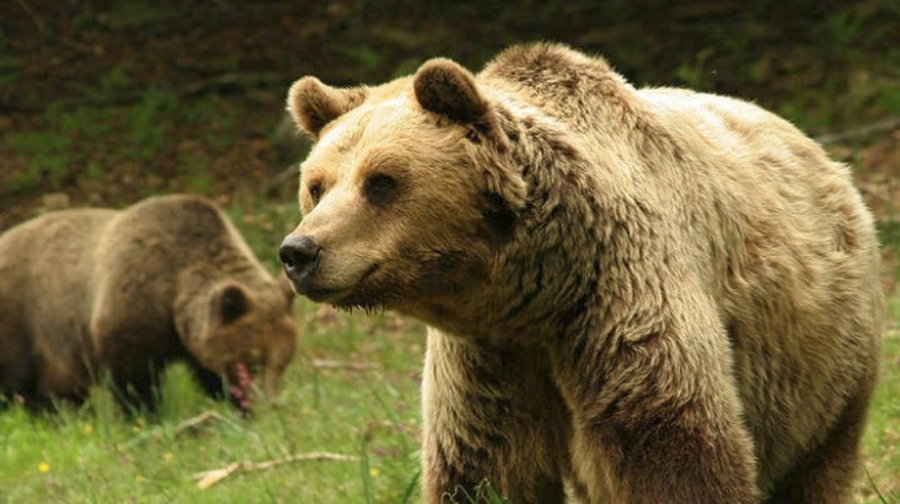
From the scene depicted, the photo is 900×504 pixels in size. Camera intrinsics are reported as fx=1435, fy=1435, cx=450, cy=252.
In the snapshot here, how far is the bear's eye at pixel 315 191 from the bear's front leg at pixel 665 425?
839 millimetres

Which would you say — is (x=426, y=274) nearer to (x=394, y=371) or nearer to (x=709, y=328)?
(x=709, y=328)

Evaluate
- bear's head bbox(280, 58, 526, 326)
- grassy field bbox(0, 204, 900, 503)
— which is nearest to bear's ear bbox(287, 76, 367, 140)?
bear's head bbox(280, 58, 526, 326)

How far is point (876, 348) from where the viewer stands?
4.83 meters

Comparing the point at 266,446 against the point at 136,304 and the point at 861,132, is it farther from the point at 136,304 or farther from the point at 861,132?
the point at 861,132

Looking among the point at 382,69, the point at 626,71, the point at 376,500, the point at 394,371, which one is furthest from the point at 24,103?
the point at 376,500

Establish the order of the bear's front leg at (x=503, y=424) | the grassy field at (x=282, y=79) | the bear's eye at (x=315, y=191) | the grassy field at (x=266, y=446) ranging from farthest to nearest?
the grassy field at (x=282, y=79)
the grassy field at (x=266, y=446)
the bear's front leg at (x=503, y=424)
the bear's eye at (x=315, y=191)

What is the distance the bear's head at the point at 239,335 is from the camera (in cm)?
936

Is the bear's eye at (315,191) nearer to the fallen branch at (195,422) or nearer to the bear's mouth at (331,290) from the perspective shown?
the bear's mouth at (331,290)

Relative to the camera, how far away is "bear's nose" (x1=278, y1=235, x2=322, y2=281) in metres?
3.68

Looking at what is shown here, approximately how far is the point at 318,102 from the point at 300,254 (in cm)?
71

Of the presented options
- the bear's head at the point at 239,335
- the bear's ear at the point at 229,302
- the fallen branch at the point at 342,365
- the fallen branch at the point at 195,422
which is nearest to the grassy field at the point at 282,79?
the fallen branch at the point at 342,365

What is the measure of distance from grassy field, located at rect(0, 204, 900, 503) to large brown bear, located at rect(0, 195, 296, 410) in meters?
0.28

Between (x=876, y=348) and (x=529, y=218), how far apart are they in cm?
158

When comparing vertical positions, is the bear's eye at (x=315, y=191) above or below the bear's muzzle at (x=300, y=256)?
above
